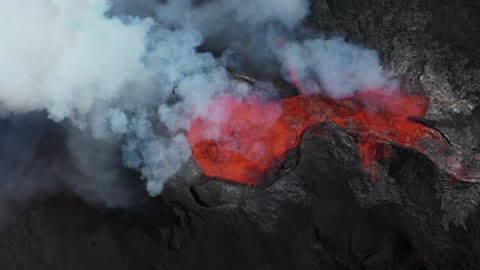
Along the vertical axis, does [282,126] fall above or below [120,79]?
above

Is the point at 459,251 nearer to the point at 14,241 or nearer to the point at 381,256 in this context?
the point at 381,256

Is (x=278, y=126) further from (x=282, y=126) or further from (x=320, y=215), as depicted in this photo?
(x=320, y=215)

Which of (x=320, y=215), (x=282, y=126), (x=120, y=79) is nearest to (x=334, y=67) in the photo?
(x=282, y=126)

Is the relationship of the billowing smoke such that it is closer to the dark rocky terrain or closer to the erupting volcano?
the erupting volcano

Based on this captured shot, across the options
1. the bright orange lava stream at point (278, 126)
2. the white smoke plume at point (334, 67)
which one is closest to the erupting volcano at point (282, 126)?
the bright orange lava stream at point (278, 126)

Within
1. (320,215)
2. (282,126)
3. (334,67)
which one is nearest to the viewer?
(320,215)

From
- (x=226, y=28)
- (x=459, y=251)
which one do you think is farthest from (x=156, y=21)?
(x=459, y=251)
